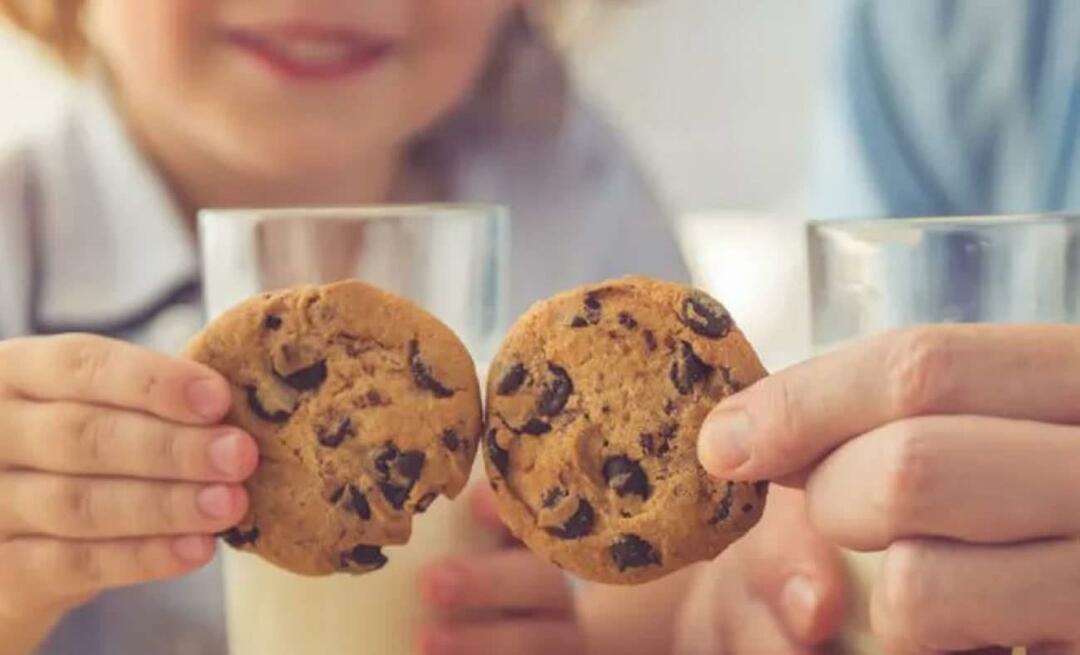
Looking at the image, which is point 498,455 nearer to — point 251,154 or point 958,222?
point 958,222

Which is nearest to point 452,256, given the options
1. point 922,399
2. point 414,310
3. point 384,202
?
point 414,310

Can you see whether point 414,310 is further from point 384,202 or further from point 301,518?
point 384,202

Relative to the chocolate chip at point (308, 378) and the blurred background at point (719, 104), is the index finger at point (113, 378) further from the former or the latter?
the blurred background at point (719, 104)

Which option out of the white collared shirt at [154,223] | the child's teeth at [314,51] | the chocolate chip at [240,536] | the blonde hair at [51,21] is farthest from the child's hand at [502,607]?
the blonde hair at [51,21]

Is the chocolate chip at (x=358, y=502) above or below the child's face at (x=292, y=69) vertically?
below

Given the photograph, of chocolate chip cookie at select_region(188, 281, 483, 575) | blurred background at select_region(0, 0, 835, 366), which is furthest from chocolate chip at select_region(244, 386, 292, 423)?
blurred background at select_region(0, 0, 835, 366)

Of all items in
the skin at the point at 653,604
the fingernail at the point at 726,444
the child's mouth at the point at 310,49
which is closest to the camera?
the fingernail at the point at 726,444

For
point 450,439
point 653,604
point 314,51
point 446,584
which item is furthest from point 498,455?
point 314,51
